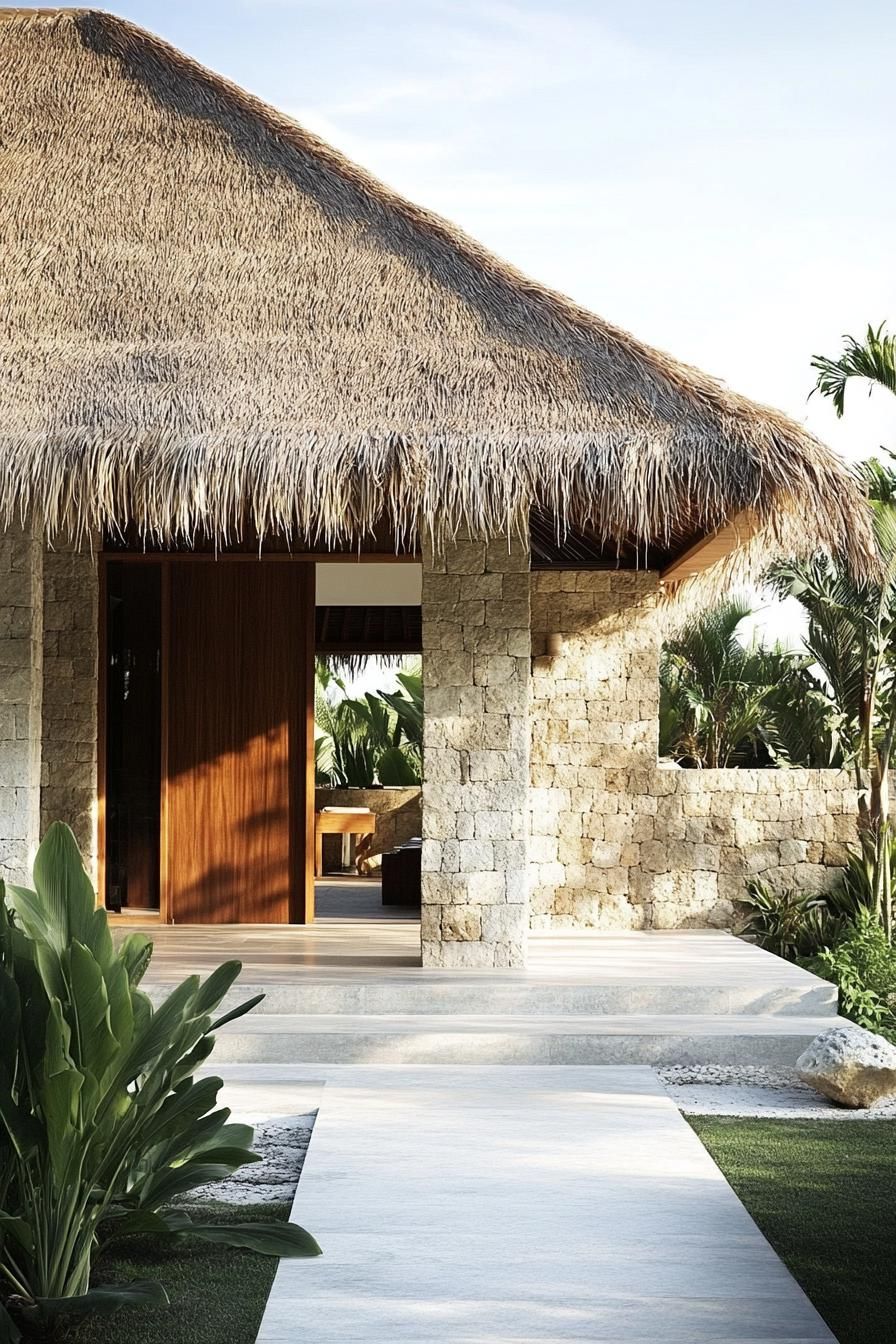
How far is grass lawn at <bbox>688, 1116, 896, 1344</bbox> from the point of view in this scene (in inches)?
139

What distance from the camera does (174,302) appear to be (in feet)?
24.1

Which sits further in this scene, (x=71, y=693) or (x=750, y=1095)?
(x=71, y=693)

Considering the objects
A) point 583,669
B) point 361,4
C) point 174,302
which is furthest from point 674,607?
point 361,4

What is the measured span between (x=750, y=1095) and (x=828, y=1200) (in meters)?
1.49

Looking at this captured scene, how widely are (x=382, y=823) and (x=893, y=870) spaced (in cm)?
580

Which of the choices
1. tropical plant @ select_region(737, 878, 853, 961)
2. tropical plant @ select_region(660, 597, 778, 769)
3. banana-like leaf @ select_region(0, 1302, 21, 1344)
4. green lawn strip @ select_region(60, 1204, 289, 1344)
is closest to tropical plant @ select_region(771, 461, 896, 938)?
tropical plant @ select_region(737, 878, 853, 961)

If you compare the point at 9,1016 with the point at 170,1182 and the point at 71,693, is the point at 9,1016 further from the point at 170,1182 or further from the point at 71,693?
the point at 71,693

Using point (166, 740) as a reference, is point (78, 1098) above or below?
below

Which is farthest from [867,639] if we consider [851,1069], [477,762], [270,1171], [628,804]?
[270,1171]

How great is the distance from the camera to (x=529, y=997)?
670cm

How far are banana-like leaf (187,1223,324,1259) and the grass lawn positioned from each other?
4.11 feet

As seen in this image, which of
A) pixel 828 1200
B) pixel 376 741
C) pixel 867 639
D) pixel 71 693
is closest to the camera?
pixel 828 1200

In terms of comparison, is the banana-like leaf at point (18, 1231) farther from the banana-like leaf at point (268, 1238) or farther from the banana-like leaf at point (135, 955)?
the banana-like leaf at point (135, 955)

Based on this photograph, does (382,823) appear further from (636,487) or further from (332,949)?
(636,487)
